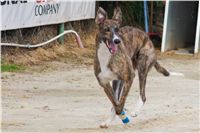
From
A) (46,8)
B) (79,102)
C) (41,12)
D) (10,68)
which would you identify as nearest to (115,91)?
(79,102)

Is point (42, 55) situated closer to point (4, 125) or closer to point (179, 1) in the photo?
point (179, 1)

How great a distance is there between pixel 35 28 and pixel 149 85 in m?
3.81

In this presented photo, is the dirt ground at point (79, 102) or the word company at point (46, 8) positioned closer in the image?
the dirt ground at point (79, 102)

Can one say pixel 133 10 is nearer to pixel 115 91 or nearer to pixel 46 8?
pixel 46 8

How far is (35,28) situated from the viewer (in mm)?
14305

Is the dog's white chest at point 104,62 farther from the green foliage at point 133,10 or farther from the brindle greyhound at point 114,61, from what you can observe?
the green foliage at point 133,10

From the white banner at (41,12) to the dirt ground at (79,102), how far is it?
101 centimetres

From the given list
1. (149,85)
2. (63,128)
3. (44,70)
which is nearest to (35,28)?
(44,70)

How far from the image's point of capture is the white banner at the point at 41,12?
12672 mm

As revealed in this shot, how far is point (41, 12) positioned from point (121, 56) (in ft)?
21.3

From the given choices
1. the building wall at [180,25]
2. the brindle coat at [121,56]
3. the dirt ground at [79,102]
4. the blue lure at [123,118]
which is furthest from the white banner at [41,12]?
the blue lure at [123,118]

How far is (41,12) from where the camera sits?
555 inches

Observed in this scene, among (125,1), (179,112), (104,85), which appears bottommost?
(125,1)

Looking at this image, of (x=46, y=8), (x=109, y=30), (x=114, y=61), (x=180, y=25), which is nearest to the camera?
(x=109, y=30)
